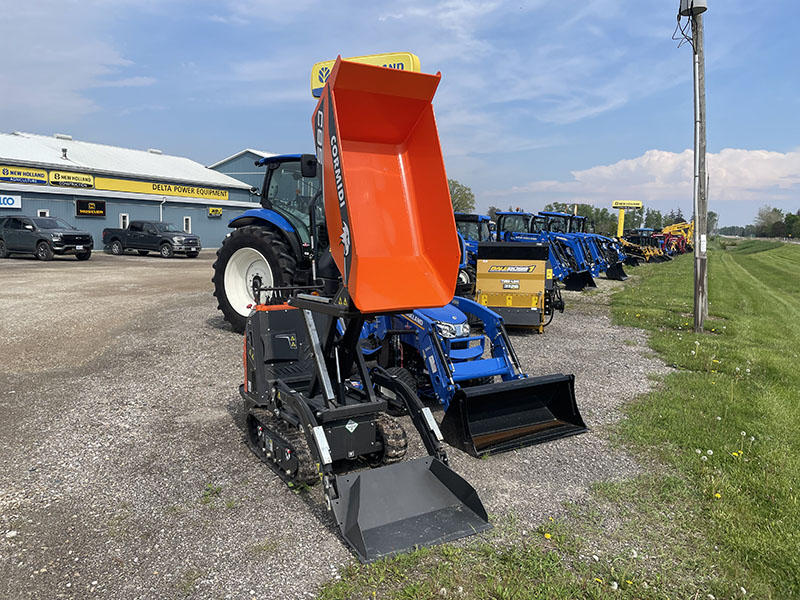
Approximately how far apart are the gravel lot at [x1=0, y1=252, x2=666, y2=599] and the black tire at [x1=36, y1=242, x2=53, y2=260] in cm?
1470

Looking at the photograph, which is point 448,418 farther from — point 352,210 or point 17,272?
point 17,272

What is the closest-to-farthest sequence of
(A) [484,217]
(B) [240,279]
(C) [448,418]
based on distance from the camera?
(C) [448,418] → (B) [240,279] → (A) [484,217]

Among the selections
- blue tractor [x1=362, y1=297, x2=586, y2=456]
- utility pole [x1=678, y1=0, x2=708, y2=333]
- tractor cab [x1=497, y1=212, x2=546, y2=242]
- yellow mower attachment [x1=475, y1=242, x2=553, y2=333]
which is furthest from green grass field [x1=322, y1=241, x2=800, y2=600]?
tractor cab [x1=497, y1=212, x2=546, y2=242]

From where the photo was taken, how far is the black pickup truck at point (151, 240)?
24812mm

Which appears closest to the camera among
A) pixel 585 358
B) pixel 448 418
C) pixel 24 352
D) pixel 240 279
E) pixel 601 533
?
pixel 601 533

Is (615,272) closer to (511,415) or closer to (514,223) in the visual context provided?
(514,223)

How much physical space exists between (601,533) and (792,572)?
0.97 metres

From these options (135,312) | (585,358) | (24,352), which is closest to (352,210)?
(585,358)

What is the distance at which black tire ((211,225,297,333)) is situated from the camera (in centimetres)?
793

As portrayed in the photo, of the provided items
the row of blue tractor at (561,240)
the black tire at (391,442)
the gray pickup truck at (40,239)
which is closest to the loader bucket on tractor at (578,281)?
the row of blue tractor at (561,240)

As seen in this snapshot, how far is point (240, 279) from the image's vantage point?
28.4 feet

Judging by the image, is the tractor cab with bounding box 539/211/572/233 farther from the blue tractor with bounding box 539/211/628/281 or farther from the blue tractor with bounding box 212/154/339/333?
the blue tractor with bounding box 212/154/339/333

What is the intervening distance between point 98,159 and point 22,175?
558cm

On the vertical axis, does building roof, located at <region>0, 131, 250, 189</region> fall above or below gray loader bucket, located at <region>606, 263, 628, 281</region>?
above
